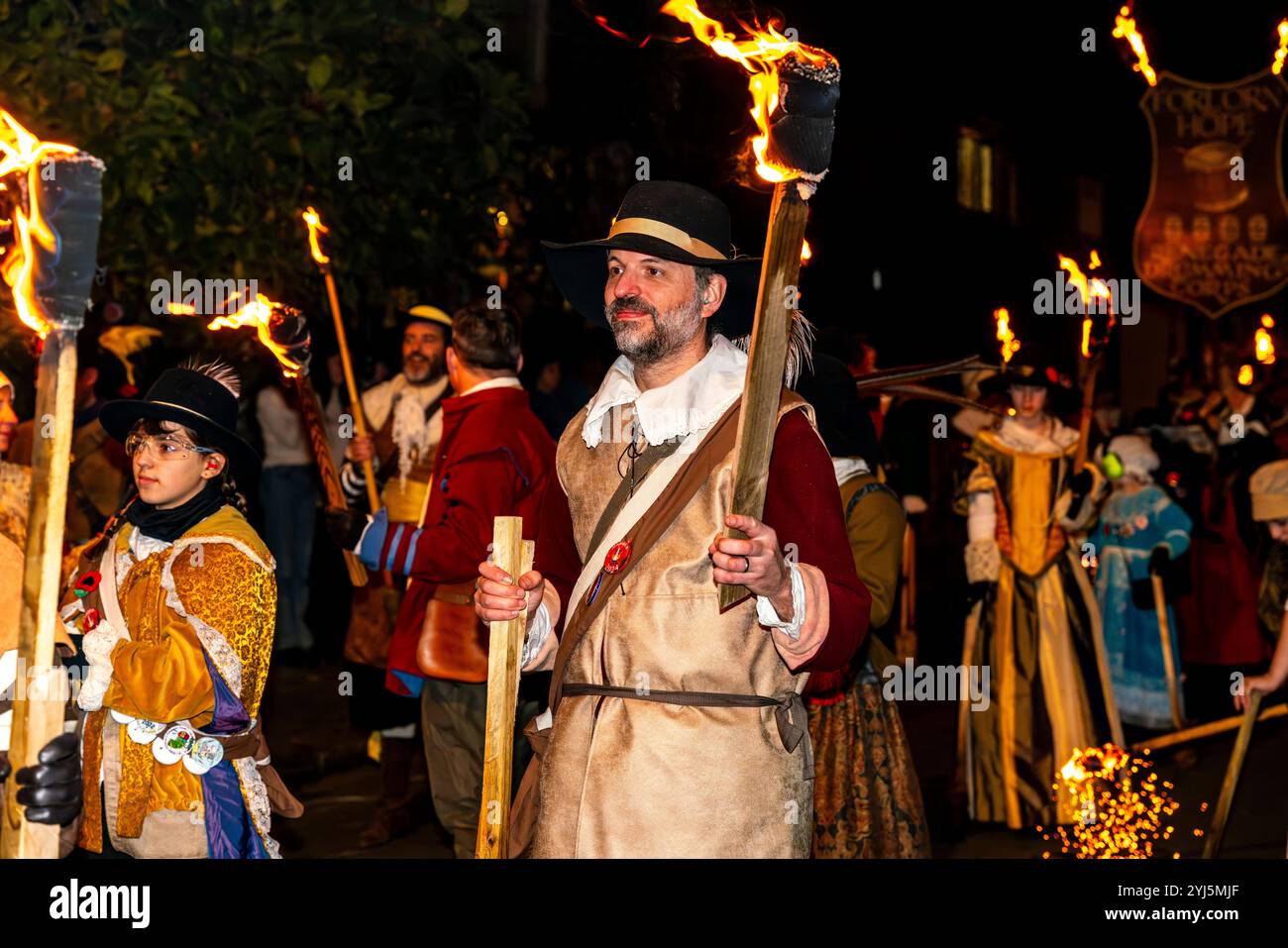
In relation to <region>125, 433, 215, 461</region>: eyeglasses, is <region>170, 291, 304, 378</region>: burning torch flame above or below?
above

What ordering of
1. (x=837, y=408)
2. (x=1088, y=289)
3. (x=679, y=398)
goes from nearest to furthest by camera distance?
(x=679, y=398) → (x=837, y=408) → (x=1088, y=289)

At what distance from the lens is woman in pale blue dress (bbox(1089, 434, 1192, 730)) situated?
10859mm

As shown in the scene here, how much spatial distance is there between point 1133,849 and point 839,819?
2.06 m

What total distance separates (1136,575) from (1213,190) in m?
7.41

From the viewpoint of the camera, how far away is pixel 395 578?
8.51 metres

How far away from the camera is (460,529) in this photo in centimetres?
647

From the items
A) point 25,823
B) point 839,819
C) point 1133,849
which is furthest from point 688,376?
point 1133,849

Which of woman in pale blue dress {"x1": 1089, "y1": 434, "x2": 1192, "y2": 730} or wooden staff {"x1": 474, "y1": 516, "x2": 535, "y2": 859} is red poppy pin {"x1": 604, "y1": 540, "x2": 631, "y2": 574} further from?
woman in pale blue dress {"x1": 1089, "y1": 434, "x2": 1192, "y2": 730}

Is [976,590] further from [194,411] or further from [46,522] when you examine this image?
[46,522]

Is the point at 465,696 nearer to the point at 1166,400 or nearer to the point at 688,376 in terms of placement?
the point at 688,376

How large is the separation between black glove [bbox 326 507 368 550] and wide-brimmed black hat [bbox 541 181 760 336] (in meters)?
2.01

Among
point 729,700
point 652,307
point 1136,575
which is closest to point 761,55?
point 652,307

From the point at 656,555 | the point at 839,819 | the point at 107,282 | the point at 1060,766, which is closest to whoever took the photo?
the point at 656,555

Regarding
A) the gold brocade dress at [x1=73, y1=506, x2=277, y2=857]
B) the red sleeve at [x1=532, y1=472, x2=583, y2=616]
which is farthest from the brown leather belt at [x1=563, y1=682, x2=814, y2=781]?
the gold brocade dress at [x1=73, y1=506, x2=277, y2=857]
